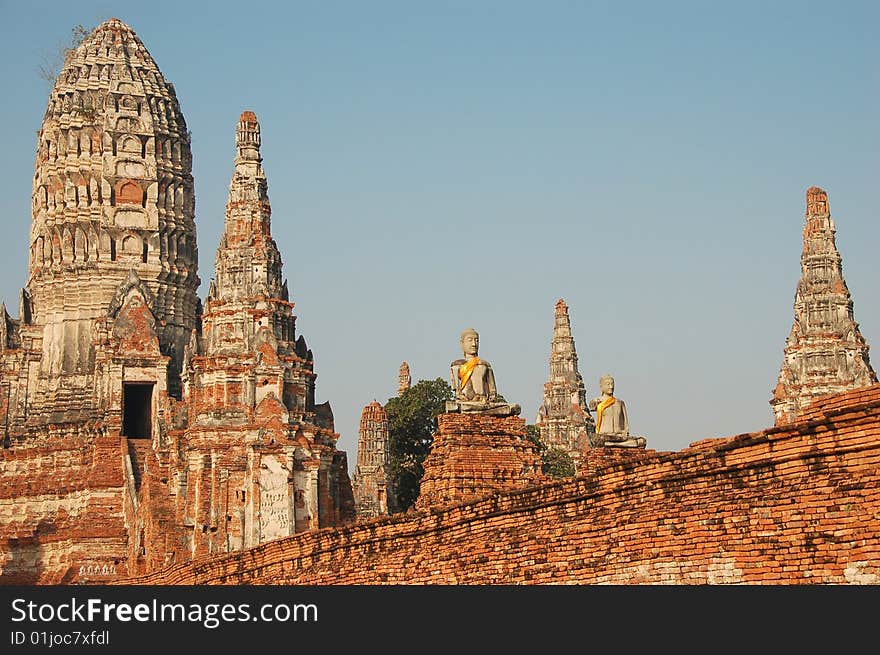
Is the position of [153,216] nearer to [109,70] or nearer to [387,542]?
[109,70]

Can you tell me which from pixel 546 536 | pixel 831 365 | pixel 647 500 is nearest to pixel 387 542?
pixel 546 536

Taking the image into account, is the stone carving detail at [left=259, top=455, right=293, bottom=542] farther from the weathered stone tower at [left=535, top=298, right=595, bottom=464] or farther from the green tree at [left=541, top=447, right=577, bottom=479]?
the weathered stone tower at [left=535, top=298, right=595, bottom=464]

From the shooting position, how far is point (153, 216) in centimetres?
5853

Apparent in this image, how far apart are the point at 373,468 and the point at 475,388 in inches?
1132

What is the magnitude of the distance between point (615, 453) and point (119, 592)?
9.65 meters

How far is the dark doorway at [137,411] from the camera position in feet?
184

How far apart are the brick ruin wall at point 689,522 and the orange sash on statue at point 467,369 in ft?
12.0

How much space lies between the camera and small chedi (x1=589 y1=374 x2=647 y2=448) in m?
23.5

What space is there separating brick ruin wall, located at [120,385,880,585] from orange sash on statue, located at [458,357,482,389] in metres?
3.64

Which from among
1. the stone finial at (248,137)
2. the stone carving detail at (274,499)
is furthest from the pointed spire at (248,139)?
the stone carving detail at (274,499)

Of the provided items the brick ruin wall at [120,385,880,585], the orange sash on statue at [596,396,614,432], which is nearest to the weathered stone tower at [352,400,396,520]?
the orange sash on statue at [596,396,614,432]

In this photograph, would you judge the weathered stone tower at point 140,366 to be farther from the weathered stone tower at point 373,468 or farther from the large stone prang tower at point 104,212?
the weathered stone tower at point 373,468

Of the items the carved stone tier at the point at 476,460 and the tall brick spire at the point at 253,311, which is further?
the tall brick spire at the point at 253,311

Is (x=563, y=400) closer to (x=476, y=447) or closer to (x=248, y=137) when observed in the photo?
(x=248, y=137)
